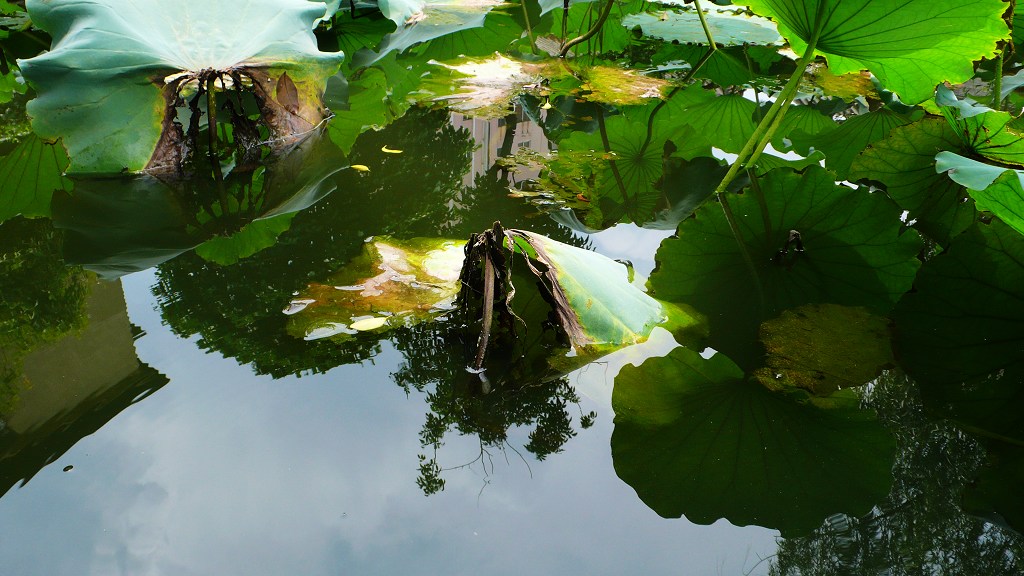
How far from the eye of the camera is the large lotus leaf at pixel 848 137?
192 cm

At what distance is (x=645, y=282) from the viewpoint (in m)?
1.24

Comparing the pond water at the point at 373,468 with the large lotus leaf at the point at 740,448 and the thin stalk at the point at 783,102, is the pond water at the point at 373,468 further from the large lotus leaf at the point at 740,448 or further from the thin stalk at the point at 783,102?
the thin stalk at the point at 783,102

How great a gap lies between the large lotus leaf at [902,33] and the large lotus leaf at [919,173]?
12 centimetres

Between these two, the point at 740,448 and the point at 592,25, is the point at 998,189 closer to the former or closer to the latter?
the point at 740,448

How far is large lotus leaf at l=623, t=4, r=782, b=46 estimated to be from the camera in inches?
112

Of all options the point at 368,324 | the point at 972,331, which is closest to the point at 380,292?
the point at 368,324

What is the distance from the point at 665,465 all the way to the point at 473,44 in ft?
8.34

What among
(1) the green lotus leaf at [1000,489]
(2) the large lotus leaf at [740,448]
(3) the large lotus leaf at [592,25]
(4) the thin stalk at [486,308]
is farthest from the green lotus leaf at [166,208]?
(3) the large lotus leaf at [592,25]

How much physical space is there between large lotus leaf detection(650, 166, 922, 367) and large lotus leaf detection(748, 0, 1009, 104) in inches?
12.4

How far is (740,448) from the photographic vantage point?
0.85 m

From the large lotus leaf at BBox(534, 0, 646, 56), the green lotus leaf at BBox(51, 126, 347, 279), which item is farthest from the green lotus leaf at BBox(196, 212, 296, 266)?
the large lotus leaf at BBox(534, 0, 646, 56)

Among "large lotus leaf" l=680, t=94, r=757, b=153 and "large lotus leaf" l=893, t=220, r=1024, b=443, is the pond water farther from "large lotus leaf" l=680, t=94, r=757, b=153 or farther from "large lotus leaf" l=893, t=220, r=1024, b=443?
"large lotus leaf" l=680, t=94, r=757, b=153

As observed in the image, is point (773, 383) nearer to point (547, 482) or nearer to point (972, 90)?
point (547, 482)

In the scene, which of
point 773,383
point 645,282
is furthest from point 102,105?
point 773,383
